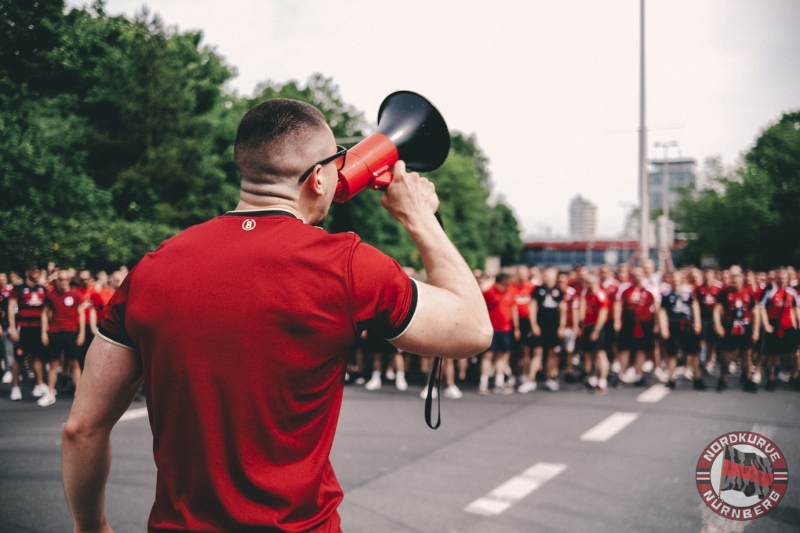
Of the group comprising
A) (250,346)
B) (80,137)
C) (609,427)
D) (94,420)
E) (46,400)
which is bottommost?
(609,427)

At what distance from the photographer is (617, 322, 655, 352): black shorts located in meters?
10.3

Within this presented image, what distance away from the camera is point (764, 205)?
16.9ft

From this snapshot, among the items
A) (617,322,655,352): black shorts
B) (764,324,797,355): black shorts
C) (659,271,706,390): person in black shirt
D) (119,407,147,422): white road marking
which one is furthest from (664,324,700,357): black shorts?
(119,407,147,422): white road marking

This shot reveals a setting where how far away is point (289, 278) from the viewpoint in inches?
50.0

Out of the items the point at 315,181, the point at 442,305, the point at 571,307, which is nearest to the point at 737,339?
the point at 571,307

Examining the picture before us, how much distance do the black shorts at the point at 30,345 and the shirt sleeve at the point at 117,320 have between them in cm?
295

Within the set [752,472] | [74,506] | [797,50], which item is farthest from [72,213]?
[797,50]

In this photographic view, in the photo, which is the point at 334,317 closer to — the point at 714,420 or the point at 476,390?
the point at 714,420

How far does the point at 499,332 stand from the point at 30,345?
23.6 feet

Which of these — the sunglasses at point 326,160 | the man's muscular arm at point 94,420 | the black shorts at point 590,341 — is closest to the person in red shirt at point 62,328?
the man's muscular arm at point 94,420

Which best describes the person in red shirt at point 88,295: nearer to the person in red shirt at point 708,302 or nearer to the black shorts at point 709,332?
the person in red shirt at point 708,302

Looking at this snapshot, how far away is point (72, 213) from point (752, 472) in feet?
14.4

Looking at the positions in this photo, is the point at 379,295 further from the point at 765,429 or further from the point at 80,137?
the point at 765,429

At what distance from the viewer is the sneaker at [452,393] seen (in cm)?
941
